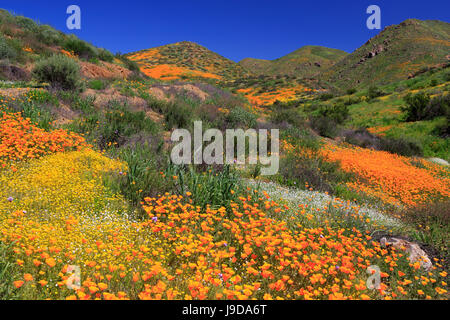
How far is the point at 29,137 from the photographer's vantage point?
575cm

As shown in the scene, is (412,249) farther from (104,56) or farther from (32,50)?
(104,56)

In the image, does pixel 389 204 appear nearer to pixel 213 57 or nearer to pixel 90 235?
pixel 90 235

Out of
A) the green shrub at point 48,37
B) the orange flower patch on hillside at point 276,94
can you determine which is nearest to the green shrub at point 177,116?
the green shrub at point 48,37

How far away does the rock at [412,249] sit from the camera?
151 inches

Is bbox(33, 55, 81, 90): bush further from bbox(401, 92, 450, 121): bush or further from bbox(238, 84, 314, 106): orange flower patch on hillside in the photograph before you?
bbox(238, 84, 314, 106): orange flower patch on hillside

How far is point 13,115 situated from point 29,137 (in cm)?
130

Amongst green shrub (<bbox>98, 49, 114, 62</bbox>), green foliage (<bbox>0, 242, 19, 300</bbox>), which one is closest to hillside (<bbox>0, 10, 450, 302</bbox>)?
green foliage (<bbox>0, 242, 19, 300</bbox>)

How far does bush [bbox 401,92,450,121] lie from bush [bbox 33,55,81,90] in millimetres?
20803

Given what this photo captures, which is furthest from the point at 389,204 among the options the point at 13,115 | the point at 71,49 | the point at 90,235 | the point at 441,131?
the point at 71,49

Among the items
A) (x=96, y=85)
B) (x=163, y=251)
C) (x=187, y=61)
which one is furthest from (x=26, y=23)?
(x=187, y=61)

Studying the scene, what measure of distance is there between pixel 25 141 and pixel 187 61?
57160mm

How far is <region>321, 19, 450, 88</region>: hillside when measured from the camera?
147 feet

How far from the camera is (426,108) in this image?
1839 centimetres

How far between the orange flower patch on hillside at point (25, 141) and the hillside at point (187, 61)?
4074cm
